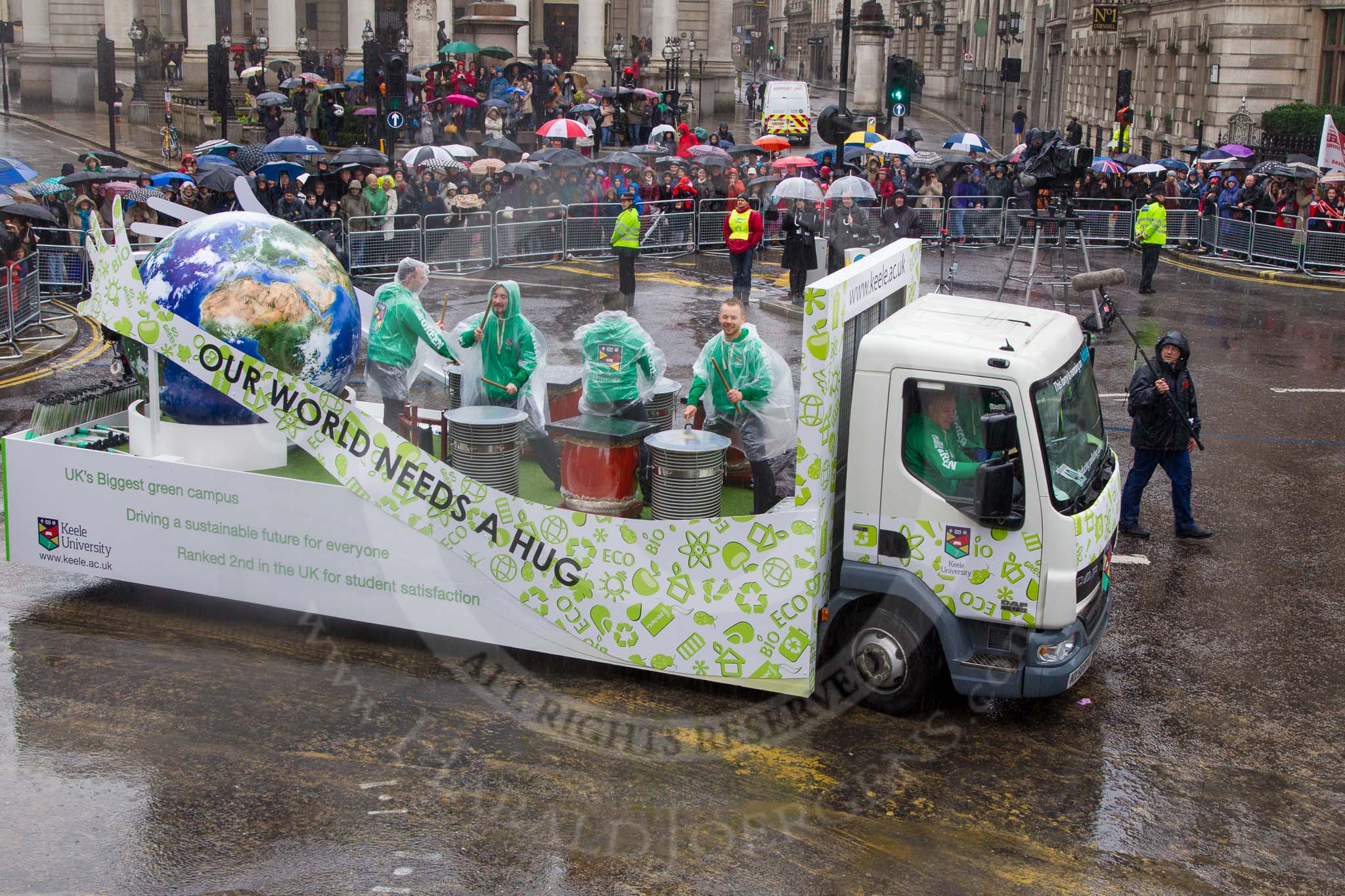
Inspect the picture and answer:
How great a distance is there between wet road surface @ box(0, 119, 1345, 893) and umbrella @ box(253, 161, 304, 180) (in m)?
16.4

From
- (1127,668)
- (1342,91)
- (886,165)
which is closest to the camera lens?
(1127,668)

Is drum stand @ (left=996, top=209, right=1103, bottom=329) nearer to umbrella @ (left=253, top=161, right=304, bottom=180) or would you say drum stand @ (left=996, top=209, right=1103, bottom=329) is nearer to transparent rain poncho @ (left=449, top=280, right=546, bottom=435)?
transparent rain poncho @ (left=449, top=280, right=546, bottom=435)

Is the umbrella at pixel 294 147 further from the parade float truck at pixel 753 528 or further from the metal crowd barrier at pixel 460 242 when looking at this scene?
the parade float truck at pixel 753 528

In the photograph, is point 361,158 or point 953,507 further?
point 361,158

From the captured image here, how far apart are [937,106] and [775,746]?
80.6m

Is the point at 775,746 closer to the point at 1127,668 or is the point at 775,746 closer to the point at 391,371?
the point at 1127,668

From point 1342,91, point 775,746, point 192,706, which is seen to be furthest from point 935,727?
point 1342,91

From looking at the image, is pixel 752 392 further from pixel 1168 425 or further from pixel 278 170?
pixel 278 170

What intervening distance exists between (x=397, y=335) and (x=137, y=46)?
5696cm

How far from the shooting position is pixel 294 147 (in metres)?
27.6

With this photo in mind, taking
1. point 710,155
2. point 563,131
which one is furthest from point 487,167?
point 563,131

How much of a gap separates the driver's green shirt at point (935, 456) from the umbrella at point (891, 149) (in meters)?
24.7

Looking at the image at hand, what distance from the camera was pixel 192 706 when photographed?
834 centimetres

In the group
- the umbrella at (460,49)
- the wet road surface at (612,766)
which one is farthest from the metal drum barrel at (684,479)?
the umbrella at (460,49)
